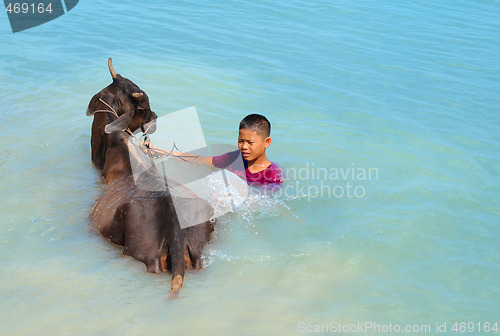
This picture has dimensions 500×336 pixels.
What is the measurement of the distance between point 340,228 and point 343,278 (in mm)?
853

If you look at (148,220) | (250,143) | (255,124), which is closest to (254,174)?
(250,143)

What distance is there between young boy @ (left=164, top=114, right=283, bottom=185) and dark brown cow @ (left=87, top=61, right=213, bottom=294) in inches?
44.9

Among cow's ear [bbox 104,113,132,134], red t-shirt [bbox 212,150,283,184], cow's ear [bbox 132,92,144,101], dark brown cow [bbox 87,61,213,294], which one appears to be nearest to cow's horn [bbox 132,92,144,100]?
cow's ear [bbox 132,92,144,101]

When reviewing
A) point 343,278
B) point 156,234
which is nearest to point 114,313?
point 156,234

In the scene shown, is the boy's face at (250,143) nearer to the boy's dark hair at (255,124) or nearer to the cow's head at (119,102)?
the boy's dark hair at (255,124)

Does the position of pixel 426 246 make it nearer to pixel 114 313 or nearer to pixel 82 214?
pixel 114 313

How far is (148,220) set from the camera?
396cm

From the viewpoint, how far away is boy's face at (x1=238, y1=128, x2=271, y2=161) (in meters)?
5.45

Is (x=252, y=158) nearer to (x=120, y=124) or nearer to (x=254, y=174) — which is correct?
(x=254, y=174)

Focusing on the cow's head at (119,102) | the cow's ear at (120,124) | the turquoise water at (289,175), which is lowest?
the turquoise water at (289,175)

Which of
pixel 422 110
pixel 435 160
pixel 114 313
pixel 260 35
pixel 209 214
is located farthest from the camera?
pixel 260 35

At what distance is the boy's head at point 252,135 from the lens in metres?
5.44

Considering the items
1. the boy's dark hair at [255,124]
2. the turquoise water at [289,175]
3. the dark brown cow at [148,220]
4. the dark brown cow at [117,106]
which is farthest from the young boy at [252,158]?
the dark brown cow at [148,220]

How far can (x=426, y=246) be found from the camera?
16.1ft
